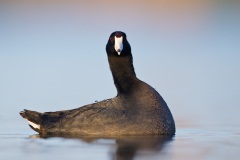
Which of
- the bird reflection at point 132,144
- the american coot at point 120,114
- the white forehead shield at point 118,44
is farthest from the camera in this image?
the white forehead shield at point 118,44

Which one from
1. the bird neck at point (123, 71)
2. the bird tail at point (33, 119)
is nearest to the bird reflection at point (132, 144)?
the bird tail at point (33, 119)

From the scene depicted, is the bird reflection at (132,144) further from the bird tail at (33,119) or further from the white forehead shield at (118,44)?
the white forehead shield at (118,44)

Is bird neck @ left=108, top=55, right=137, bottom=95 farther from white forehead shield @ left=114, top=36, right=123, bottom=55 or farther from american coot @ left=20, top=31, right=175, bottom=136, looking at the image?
white forehead shield @ left=114, top=36, right=123, bottom=55

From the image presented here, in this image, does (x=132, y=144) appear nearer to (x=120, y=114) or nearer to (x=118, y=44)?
(x=120, y=114)

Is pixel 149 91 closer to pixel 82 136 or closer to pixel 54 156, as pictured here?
pixel 82 136

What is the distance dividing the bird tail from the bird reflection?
0.43m

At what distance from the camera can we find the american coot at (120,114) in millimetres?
13211

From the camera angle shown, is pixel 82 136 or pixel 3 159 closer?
pixel 3 159

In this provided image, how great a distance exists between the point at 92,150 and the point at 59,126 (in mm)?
2342

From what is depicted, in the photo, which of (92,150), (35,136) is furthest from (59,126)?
(92,150)

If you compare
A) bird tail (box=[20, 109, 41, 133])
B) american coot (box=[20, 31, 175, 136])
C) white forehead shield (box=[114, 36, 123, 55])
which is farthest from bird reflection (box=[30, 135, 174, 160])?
white forehead shield (box=[114, 36, 123, 55])

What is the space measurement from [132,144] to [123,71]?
2246 millimetres

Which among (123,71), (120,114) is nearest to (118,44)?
(123,71)

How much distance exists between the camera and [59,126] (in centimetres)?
1369
